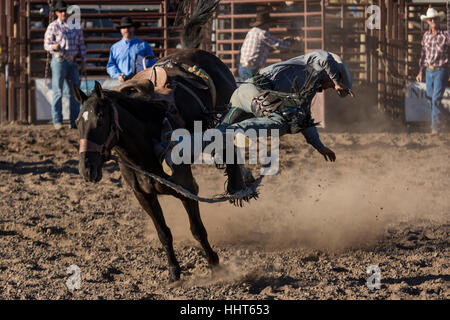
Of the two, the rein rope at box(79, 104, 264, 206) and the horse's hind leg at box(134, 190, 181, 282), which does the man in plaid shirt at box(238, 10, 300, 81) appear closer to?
the rein rope at box(79, 104, 264, 206)

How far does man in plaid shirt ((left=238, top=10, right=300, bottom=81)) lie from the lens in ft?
32.7

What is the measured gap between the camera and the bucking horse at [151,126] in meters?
4.07

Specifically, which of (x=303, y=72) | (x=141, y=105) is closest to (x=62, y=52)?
(x=303, y=72)

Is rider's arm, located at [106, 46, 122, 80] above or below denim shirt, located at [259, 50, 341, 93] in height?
above

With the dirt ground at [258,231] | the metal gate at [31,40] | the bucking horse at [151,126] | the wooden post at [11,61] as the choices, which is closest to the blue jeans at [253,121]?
the bucking horse at [151,126]

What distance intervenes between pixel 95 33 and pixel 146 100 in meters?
7.70

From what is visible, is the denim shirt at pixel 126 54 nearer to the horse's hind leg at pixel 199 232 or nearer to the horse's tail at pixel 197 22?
the horse's tail at pixel 197 22

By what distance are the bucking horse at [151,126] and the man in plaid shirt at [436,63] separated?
5.56m

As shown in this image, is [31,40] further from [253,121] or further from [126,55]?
[253,121]

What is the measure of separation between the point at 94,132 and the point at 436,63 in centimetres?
746

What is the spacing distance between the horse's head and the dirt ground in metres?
0.61

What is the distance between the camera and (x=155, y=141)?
179 inches

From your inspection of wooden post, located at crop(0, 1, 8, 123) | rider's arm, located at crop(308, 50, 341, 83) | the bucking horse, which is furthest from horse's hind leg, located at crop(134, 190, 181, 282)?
A: wooden post, located at crop(0, 1, 8, 123)
